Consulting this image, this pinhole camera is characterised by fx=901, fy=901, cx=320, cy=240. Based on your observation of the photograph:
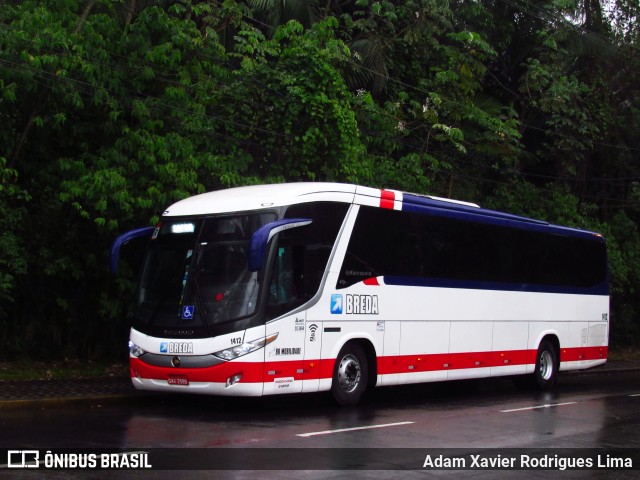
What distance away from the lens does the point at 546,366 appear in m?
19.8

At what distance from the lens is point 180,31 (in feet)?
54.2


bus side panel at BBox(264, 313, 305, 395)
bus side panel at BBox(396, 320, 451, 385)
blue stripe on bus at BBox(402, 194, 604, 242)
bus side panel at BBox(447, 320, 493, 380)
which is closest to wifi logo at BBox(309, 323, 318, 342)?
bus side panel at BBox(264, 313, 305, 395)

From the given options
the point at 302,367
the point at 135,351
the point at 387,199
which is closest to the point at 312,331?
the point at 302,367

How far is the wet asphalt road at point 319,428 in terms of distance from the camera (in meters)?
8.93

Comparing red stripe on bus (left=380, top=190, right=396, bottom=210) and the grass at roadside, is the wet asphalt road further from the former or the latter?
red stripe on bus (left=380, top=190, right=396, bottom=210)

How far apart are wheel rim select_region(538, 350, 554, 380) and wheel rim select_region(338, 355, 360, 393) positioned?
6.57 m

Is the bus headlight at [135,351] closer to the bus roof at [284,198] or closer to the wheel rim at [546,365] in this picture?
the bus roof at [284,198]

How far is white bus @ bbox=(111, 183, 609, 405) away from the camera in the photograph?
12805mm

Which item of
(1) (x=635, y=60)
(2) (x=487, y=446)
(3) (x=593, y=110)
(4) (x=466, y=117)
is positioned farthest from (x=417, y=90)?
(2) (x=487, y=446)

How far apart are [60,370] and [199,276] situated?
18.4 feet

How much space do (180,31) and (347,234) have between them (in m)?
5.27

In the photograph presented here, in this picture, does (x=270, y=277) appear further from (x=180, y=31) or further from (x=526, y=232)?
(x=526, y=232)

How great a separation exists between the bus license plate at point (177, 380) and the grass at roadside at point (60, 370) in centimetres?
432

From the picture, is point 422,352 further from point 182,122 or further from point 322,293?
point 182,122
